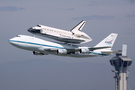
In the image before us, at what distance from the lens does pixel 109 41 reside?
81.1 m

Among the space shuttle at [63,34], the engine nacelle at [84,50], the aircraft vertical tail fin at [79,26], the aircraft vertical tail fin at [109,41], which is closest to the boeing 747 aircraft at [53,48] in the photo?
the engine nacelle at [84,50]

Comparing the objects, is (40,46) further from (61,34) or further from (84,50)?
(84,50)

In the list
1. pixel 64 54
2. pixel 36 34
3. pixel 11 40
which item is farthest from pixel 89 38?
pixel 11 40

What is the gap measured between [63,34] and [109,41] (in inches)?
853

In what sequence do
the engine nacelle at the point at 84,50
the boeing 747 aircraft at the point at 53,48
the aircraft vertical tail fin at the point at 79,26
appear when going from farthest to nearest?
1. the aircraft vertical tail fin at the point at 79,26
2. the engine nacelle at the point at 84,50
3. the boeing 747 aircraft at the point at 53,48

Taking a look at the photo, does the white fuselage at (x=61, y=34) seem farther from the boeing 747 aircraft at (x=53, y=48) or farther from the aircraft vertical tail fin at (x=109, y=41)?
the aircraft vertical tail fin at (x=109, y=41)

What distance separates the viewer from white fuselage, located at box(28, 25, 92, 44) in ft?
209

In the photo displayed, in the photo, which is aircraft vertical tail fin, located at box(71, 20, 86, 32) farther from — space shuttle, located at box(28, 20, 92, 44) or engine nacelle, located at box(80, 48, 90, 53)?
engine nacelle, located at box(80, 48, 90, 53)

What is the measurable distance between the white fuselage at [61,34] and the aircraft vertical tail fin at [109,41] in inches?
490

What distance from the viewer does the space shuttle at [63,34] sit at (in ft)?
209

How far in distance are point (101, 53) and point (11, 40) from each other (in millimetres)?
29771

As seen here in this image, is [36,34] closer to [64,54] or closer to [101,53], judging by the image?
[64,54]

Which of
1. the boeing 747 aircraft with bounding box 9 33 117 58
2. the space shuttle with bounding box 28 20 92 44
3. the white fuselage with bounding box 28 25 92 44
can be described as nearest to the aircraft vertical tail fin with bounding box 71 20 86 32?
the space shuttle with bounding box 28 20 92 44

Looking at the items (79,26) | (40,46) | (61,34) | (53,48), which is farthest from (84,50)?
(40,46)
